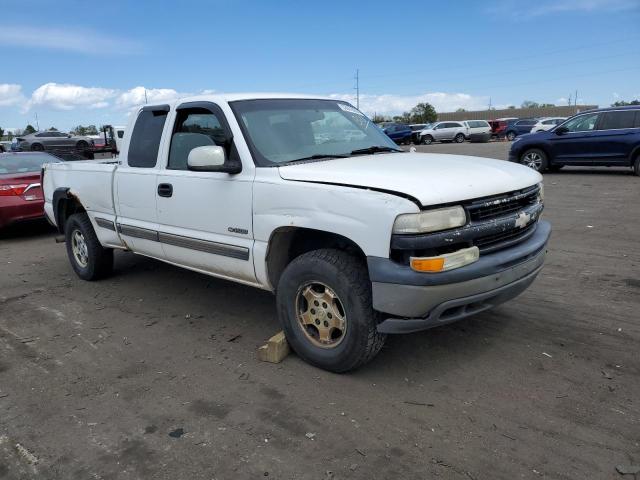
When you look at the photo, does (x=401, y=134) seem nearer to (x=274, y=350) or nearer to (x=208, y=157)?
(x=208, y=157)

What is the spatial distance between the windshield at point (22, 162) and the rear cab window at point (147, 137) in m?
5.29

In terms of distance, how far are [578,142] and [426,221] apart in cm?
1266

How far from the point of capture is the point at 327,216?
3.36 m

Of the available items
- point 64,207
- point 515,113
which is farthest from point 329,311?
point 515,113

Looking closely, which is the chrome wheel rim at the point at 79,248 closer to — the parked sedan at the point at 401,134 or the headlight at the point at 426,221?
the headlight at the point at 426,221

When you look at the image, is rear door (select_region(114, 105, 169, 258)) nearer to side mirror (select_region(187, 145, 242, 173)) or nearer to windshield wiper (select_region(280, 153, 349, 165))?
side mirror (select_region(187, 145, 242, 173))

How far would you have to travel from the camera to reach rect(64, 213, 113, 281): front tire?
19.4 ft

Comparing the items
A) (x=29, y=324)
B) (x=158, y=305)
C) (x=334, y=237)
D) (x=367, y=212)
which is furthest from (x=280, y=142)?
(x=29, y=324)

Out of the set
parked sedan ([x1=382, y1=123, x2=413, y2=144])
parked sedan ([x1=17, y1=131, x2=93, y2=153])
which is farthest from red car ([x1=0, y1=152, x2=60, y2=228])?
parked sedan ([x1=382, y1=123, x2=413, y2=144])

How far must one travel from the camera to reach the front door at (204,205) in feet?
13.0

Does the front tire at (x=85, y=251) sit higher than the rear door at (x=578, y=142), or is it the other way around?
the rear door at (x=578, y=142)

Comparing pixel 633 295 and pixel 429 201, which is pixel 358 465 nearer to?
pixel 429 201

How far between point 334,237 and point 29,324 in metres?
3.11

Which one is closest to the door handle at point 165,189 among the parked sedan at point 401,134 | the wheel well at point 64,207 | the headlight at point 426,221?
the wheel well at point 64,207
